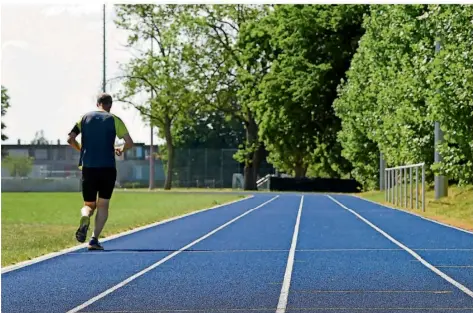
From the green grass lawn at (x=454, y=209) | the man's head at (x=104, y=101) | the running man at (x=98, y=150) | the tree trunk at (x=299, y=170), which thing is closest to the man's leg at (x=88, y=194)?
the running man at (x=98, y=150)

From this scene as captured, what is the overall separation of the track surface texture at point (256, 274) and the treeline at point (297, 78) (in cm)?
1108

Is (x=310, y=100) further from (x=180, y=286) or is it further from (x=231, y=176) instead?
(x=180, y=286)

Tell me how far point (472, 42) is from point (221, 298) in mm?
14683

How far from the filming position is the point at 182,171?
7038cm

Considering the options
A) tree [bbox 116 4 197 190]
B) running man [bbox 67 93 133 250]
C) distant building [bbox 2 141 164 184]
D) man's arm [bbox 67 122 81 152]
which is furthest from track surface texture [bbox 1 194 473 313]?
distant building [bbox 2 141 164 184]

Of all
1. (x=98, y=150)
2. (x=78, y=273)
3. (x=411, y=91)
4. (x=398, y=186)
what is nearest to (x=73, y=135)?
(x=98, y=150)

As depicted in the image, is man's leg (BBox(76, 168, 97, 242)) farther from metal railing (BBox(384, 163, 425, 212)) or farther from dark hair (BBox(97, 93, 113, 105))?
metal railing (BBox(384, 163, 425, 212))

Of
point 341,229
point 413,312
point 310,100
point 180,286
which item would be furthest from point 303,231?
point 310,100

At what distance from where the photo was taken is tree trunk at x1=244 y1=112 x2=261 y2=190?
214ft

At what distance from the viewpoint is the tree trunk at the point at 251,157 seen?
65.2 meters

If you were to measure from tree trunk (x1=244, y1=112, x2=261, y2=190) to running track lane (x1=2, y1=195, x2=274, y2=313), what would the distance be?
47228mm

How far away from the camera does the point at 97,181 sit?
1295 cm

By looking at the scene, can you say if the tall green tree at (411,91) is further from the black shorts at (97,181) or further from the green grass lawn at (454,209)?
the black shorts at (97,181)

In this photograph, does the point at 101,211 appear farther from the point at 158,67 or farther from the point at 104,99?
the point at 158,67
